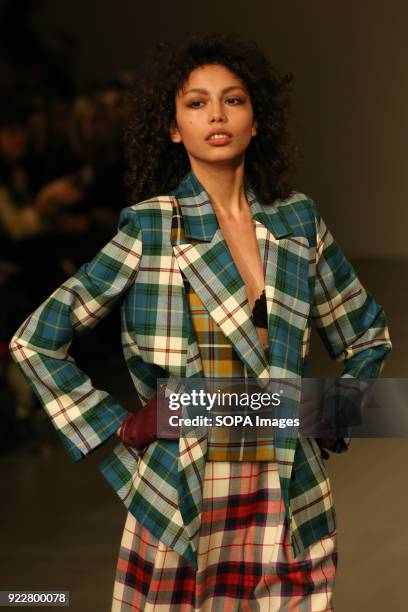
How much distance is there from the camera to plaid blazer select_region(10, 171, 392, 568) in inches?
65.9

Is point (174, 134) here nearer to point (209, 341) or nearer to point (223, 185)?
point (223, 185)

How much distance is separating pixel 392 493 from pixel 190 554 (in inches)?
80.9

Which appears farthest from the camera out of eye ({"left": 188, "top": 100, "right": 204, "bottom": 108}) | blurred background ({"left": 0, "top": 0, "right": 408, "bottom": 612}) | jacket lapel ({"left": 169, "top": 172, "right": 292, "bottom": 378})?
blurred background ({"left": 0, "top": 0, "right": 408, "bottom": 612})

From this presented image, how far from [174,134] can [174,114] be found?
0.10 feet

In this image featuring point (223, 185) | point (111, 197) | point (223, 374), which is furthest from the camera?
point (111, 197)

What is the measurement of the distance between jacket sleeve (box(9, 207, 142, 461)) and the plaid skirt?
0.16 meters

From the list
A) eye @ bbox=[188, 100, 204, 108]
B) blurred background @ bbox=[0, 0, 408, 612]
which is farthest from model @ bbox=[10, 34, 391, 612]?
blurred background @ bbox=[0, 0, 408, 612]

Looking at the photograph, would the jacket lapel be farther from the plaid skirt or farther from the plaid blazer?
the plaid skirt

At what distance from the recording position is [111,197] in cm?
552

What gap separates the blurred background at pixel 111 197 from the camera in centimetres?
327

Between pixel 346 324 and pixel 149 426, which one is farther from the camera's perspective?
pixel 346 324

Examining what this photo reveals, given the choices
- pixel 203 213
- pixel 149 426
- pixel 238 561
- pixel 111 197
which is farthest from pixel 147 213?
pixel 111 197

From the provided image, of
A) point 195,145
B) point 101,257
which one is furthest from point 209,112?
point 101,257

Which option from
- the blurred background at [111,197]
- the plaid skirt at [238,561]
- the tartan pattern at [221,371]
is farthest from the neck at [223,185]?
the plaid skirt at [238,561]
